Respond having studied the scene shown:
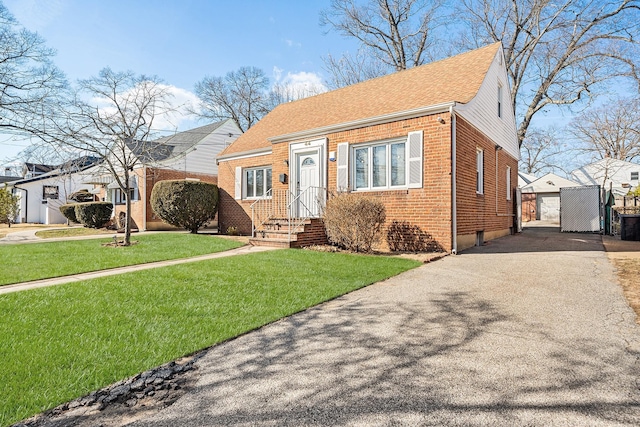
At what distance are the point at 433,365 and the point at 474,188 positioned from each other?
8.47 meters

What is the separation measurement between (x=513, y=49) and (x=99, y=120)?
74.1 ft

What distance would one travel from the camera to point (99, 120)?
9.95 meters

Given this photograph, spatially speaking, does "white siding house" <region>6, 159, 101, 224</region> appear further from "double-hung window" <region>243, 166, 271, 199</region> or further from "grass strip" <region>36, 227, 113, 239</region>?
"double-hung window" <region>243, 166, 271, 199</region>

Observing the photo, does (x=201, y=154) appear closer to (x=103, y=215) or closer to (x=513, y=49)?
(x=103, y=215)

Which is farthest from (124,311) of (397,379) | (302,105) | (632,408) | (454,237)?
(302,105)

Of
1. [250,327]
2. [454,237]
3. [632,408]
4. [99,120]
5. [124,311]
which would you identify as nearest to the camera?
[632,408]

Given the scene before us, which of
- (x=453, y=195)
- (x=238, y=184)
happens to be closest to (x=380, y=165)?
(x=453, y=195)

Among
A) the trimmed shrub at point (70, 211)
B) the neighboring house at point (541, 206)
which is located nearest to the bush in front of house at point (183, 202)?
the trimmed shrub at point (70, 211)

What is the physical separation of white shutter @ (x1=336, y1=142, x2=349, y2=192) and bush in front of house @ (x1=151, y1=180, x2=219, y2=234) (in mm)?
6640

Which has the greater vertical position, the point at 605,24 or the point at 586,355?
the point at 605,24

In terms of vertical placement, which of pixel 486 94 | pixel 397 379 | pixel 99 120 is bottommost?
pixel 397 379

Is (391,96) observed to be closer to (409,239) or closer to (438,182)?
(438,182)

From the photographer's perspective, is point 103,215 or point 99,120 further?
point 103,215

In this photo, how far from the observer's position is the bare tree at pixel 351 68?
25.2m
